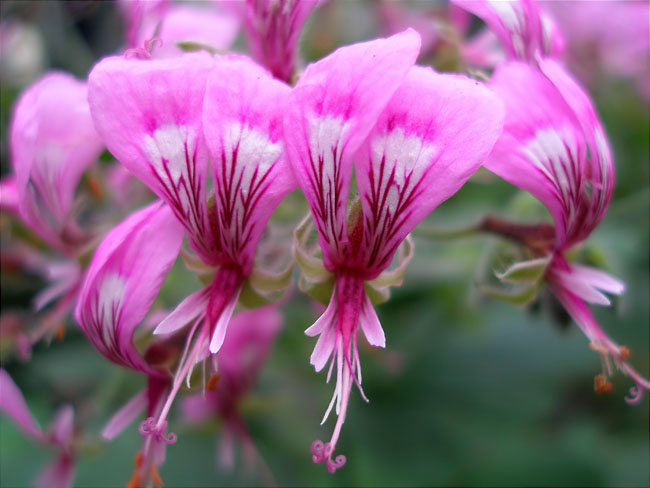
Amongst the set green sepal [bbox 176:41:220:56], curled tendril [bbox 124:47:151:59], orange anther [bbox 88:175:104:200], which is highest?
curled tendril [bbox 124:47:151:59]

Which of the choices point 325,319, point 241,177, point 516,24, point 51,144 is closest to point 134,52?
point 241,177

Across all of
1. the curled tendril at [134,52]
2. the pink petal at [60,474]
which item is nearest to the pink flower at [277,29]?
the curled tendril at [134,52]

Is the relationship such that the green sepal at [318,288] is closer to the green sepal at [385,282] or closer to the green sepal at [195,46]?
the green sepal at [385,282]

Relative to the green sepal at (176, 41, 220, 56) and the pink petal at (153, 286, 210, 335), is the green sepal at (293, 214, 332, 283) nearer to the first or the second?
the pink petal at (153, 286, 210, 335)

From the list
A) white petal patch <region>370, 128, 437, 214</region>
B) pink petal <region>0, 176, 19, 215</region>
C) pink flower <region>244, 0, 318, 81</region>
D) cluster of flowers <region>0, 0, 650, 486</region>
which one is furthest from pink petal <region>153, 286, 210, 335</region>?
pink petal <region>0, 176, 19, 215</region>

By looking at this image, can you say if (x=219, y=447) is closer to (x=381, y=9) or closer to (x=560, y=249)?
(x=560, y=249)

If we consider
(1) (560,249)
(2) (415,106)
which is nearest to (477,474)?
(1) (560,249)

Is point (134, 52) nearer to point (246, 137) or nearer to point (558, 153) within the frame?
point (246, 137)
